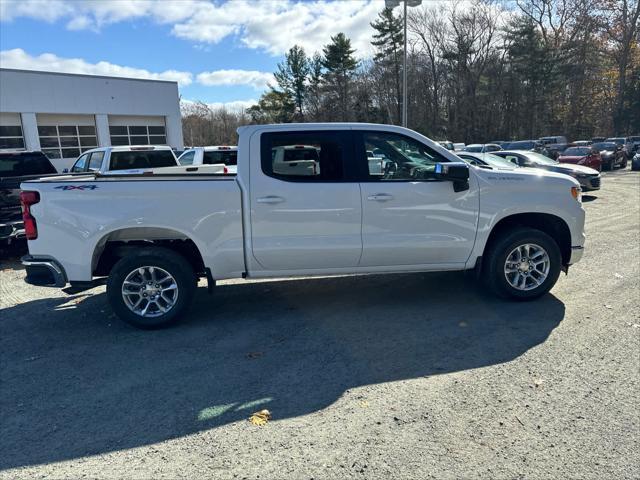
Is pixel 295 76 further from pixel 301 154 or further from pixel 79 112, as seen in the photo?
pixel 301 154

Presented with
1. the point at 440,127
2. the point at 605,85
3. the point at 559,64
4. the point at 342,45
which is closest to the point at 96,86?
Answer: the point at 342,45

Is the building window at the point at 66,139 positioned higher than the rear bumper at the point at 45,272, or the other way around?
the building window at the point at 66,139

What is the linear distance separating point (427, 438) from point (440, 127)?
5799 centimetres

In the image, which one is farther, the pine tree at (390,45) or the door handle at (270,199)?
the pine tree at (390,45)

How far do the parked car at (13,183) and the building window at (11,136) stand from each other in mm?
23251

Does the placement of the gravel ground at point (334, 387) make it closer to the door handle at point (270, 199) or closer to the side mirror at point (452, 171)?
the door handle at point (270, 199)

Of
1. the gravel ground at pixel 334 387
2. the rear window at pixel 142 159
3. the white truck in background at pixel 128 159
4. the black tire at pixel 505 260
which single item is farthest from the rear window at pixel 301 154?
the rear window at pixel 142 159

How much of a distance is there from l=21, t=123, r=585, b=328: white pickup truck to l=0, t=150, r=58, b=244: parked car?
366cm

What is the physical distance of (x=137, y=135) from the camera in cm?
3278

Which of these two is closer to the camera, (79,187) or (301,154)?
(79,187)

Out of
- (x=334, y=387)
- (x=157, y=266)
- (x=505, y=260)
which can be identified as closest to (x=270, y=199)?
(x=157, y=266)

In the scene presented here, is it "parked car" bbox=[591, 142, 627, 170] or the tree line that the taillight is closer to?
"parked car" bbox=[591, 142, 627, 170]

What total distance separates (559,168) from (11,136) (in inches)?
1199

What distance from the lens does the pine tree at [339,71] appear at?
51.4m
